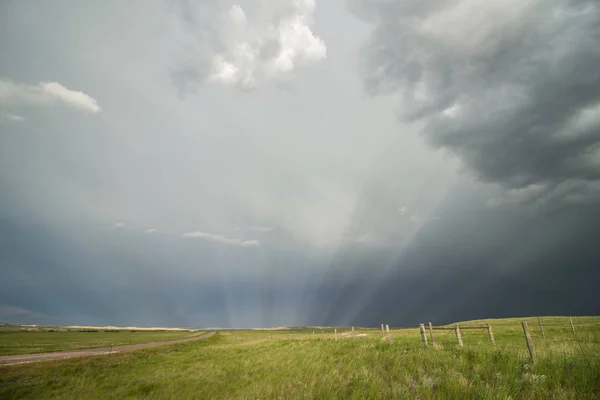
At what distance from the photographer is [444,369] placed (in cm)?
809

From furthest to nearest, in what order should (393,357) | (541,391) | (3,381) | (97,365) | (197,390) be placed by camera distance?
(97,365), (3,381), (393,357), (197,390), (541,391)

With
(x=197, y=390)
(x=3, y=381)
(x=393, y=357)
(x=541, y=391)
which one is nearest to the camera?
(x=541, y=391)

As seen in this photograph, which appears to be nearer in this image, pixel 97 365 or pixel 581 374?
pixel 581 374

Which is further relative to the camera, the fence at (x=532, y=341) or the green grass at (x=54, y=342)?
the green grass at (x=54, y=342)

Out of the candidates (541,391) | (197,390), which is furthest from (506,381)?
(197,390)

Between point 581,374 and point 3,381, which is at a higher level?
point 581,374

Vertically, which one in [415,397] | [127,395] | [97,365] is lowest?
[97,365]

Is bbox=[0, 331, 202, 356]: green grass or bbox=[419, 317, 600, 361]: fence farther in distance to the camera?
bbox=[0, 331, 202, 356]: green grass

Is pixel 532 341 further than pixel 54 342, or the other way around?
pixel 54 342

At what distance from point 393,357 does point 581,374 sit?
5.01m

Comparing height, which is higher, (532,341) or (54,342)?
(532,341)

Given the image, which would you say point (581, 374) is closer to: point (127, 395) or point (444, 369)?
point (444, 369)

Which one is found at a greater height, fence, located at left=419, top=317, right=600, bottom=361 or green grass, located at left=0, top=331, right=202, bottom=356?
fence, located at left=419, top=317, right=600, bottom=361

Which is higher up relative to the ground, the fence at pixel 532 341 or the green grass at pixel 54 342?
the fence at pixel 532 341
